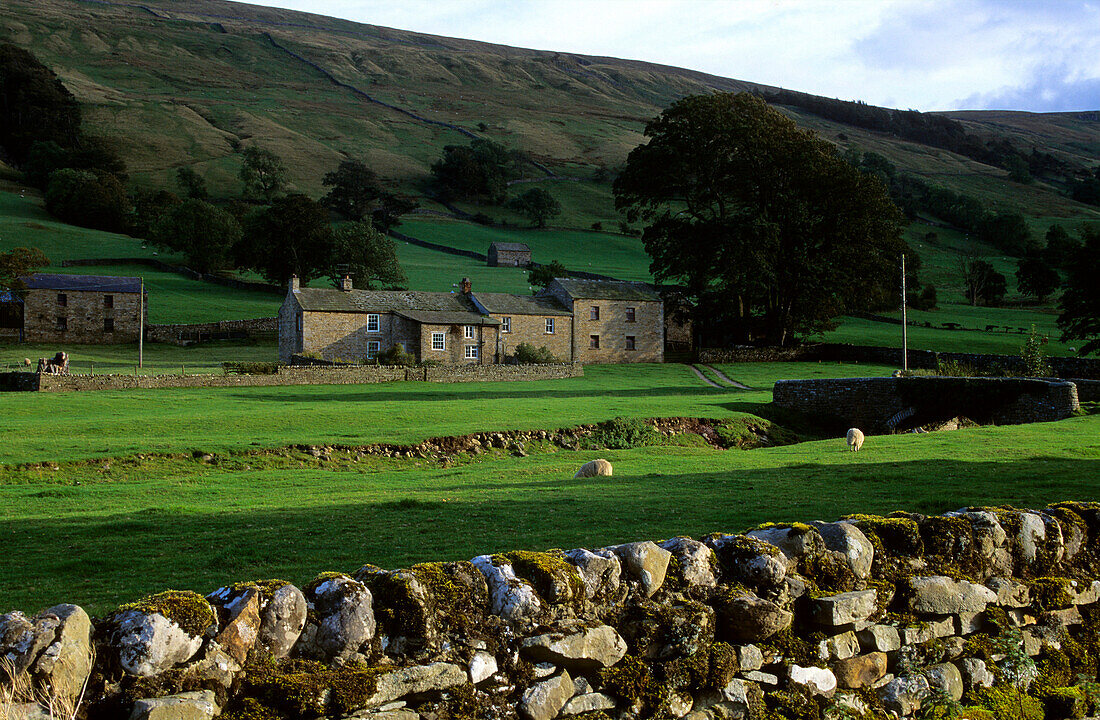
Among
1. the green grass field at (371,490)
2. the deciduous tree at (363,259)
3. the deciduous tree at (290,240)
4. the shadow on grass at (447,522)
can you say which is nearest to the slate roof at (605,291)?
the deciduous tree at (363,259)

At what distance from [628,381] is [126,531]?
43.0 m

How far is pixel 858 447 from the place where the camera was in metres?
22.8

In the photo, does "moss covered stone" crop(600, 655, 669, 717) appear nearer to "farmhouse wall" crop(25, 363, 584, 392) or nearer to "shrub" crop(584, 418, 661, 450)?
"shrub" crop(584, 418, 661, 450)

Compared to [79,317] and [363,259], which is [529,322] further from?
[79,317]

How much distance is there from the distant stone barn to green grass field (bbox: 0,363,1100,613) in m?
A: 81.5

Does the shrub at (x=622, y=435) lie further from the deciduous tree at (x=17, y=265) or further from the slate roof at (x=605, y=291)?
the deciduous tree at (x=17, y=265)

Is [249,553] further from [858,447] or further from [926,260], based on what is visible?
[926,260]

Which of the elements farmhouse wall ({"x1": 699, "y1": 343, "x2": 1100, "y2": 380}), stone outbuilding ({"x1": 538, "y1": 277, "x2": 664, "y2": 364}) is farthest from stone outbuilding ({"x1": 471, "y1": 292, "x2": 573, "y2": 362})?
farmhouse wall ({"x1": 699, "y1": 343, "x2": 1100, "y2": 380})

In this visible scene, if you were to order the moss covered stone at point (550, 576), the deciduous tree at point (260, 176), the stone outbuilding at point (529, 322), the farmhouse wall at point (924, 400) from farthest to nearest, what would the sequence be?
the deciduous tree at point (260, 176), the stone outbuilding at point (529, 322), the farmhouse wall at point (924, 400), the moss covered stone at point (550, 576)

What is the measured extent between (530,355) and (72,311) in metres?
42.5

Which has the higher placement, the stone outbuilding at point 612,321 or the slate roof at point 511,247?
the slate roof at point 511,247

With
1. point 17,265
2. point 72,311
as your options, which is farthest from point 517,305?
A: point 17,265

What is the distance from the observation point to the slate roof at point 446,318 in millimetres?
62625

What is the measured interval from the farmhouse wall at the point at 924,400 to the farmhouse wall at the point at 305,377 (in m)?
19.8
